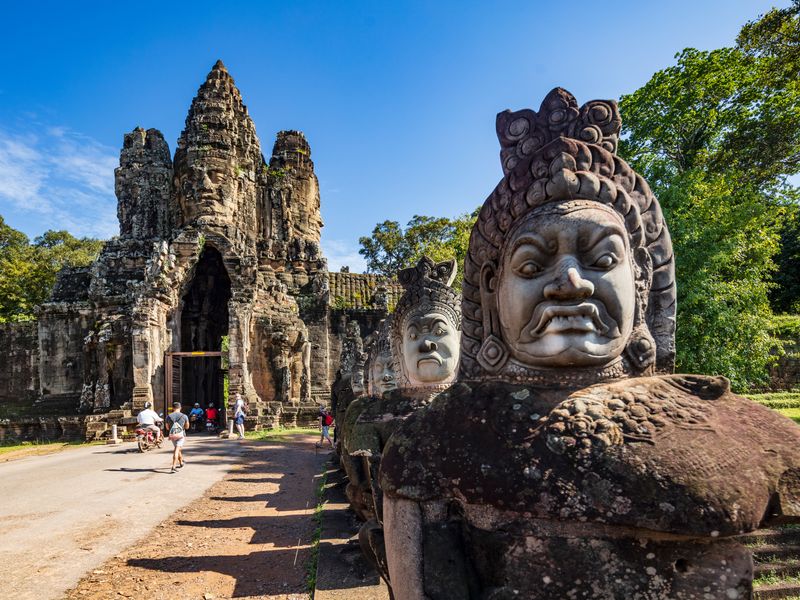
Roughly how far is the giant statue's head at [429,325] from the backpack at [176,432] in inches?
322

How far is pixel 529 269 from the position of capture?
1.84 meters

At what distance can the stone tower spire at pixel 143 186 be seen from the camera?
2438cm

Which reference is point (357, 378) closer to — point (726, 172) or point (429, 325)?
point (429, 325)

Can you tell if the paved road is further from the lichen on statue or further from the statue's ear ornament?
the statue's ear ornament

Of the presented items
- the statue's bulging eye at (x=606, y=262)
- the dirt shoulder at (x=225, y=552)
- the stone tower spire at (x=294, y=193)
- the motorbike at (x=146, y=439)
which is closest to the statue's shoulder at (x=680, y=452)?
the statue's bulging eye at (x=606, y=262)

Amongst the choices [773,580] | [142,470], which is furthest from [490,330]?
[142,470]

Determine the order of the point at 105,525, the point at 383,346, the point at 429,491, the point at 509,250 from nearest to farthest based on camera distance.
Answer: the point at 429,491 < the point at 509,250 < the point at 383,346 < the point at 105,525

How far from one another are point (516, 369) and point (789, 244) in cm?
2868

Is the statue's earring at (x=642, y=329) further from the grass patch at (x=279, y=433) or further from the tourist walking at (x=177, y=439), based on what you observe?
the grass patch at (x=279, y=433)

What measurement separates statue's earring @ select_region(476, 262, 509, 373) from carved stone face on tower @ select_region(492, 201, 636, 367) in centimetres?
11

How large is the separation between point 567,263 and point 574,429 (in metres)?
0.60

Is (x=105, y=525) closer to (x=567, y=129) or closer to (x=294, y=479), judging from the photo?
(x=294, y=479)

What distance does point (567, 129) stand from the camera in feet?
6.66

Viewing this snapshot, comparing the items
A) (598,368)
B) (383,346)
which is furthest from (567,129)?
(383,346)
